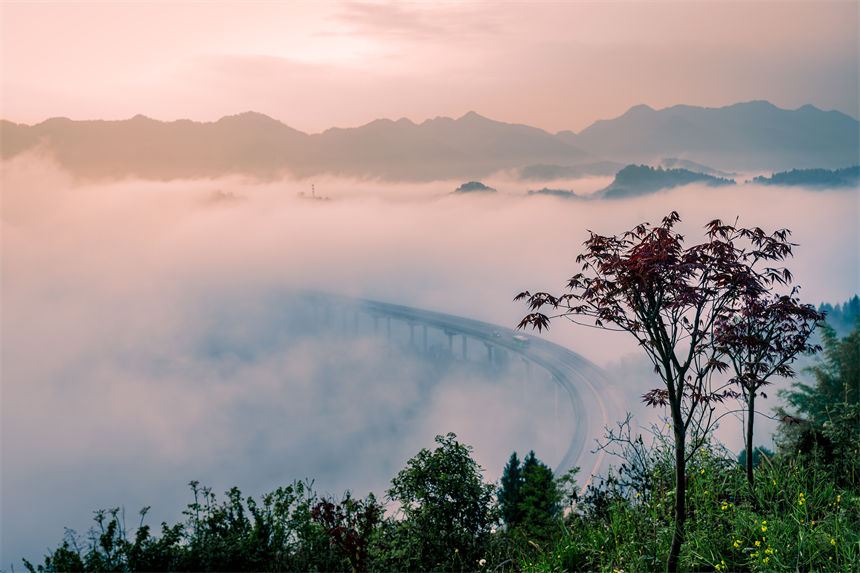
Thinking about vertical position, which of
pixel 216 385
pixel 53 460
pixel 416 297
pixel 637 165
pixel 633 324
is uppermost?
pixel 637 165

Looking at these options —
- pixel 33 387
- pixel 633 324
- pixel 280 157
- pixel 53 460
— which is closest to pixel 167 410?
pixel 53 460

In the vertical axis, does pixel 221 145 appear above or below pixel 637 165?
above

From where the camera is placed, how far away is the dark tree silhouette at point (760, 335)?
16.5 ft

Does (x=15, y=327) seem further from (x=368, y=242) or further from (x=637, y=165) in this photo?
(x=637, y=165)

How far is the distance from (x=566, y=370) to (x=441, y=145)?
330 feet

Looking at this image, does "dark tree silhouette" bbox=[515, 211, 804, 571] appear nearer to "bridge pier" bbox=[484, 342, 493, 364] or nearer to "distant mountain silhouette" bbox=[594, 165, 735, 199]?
"bridge pier" bbox=[484, 342, 493, 364]

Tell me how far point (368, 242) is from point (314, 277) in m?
19.3

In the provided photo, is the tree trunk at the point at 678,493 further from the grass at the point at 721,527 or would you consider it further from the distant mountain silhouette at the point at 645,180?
the distant mountain silhouette at the point at 645,180

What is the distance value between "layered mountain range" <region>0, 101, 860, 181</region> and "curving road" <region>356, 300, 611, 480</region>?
→ 1791 inches

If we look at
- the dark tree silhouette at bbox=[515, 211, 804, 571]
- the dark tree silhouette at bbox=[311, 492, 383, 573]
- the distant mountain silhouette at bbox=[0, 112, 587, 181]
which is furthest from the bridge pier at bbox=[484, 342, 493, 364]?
the dark tree silhouette at bbox=[515, 211, 804, 571]

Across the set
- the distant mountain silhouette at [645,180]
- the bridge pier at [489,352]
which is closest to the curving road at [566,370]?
the bridge pier at [489,352]

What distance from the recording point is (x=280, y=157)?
543 feet

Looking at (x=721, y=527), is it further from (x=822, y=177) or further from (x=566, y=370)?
(x=822, y=177)

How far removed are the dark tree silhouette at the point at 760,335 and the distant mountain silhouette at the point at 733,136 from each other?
92175 millimetres
